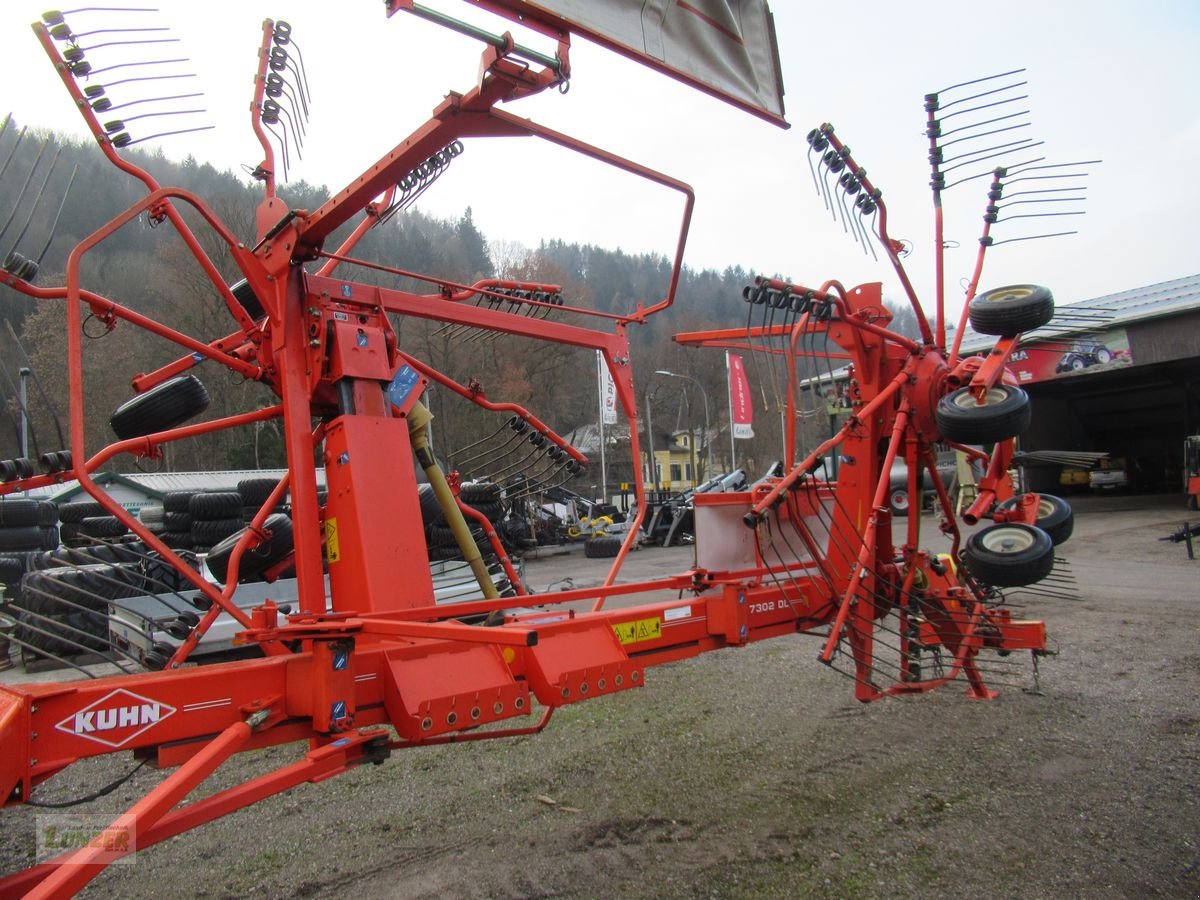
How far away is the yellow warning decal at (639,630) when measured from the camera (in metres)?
3.31

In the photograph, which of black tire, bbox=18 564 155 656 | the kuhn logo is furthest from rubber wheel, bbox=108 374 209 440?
black tire, bbox=18 564 155 656

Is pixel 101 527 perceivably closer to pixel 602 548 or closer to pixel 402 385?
pixel 602 548

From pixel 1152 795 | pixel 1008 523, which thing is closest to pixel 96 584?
pixel 1008 523

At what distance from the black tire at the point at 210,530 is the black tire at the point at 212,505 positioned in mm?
50

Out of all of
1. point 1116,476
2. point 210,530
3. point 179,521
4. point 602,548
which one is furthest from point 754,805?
point 1116,476

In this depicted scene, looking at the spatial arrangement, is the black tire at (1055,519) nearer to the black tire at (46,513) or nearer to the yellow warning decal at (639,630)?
the yellow warning decal at (639,630)

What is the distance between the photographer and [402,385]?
3.61 meters

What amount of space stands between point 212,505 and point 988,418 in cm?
901

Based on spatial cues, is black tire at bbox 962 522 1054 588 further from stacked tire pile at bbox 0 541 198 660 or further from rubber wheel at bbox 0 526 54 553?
rubber wheel at bbox 0 526 54 553

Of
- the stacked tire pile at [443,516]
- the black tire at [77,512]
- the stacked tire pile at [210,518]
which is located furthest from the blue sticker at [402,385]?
the black tire at [77,512]

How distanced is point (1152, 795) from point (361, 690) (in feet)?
13.1

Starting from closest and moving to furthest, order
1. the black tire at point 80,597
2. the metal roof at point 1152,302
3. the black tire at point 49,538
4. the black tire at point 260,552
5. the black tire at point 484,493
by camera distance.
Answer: the black tire at point 260,552
the black tire at point 484,493
the black tire at point 80,597
the black tire at point 49,538
the metal roof at point 1152,302

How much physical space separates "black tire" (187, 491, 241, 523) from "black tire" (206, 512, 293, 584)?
3890 millimetres

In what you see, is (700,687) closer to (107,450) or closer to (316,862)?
(316,862)
